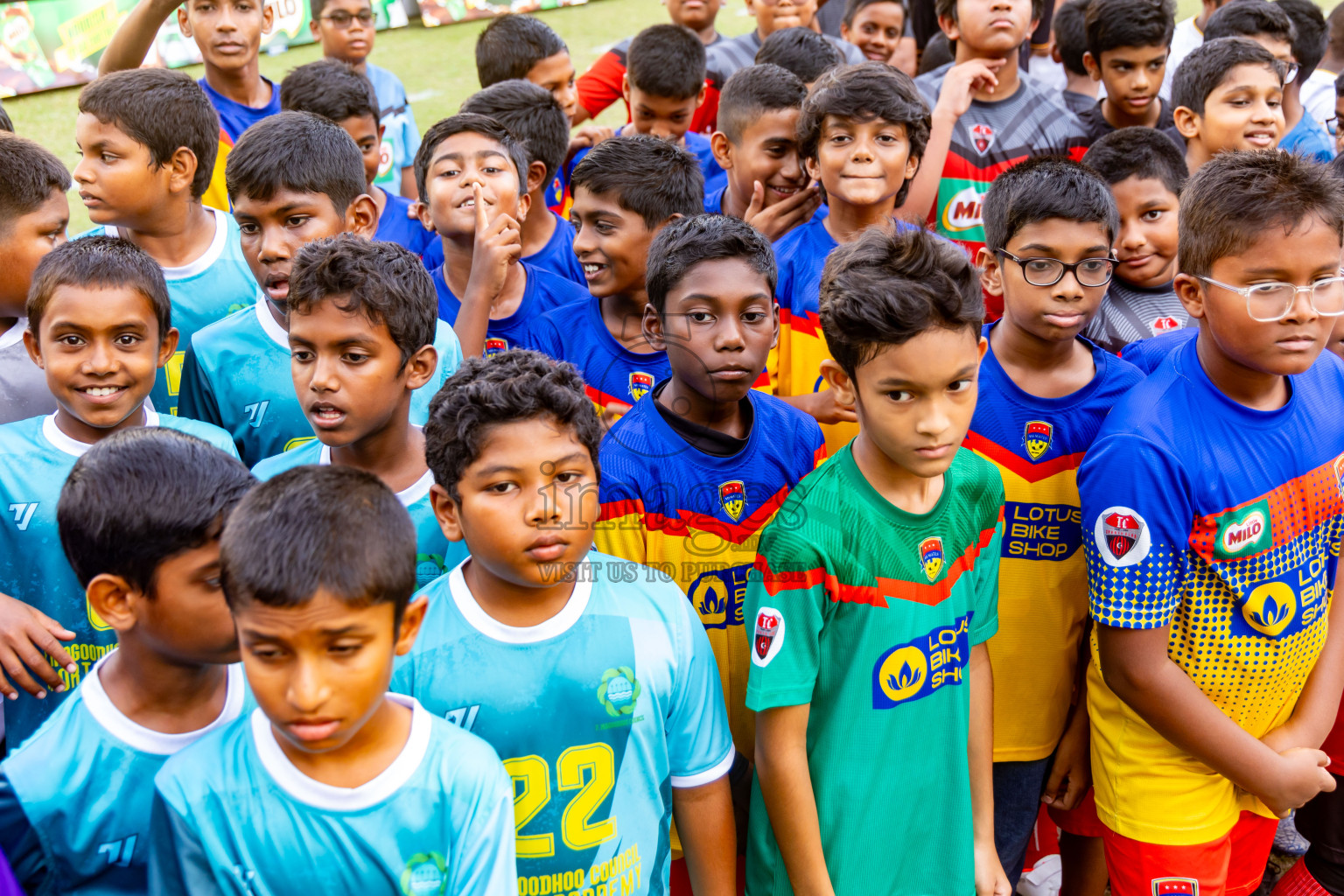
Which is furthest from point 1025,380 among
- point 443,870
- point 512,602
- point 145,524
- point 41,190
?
point 41,190

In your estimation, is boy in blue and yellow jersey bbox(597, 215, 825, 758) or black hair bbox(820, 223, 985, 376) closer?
black hair bbox(820, 223, 985, 376)

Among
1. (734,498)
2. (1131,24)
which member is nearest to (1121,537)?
(734,498)

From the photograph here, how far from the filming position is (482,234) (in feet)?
10.7

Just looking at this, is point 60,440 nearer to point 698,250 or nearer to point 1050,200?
point 698,250

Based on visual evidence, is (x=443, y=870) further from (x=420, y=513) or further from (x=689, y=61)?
(x=689, y=61)

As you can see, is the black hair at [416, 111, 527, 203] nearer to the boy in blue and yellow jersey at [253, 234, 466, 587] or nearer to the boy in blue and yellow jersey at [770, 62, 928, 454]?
the boy in blue and yellow jersey at [770, 62, 928, 454]

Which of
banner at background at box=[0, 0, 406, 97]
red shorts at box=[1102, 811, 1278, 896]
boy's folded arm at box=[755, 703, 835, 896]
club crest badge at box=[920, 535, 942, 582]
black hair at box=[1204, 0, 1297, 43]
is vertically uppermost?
banner at background at box=[0, 0, 406, 97]

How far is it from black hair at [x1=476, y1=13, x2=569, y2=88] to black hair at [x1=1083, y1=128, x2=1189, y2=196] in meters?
2.91

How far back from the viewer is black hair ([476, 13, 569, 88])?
17.4 feet

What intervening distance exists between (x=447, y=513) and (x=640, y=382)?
101cm

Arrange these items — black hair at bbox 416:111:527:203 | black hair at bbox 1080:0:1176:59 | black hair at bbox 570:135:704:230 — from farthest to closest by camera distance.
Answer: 1. black hair at bbox 1080:0:1176:59
2. black hair at bbox 416:111:527:203
3. black hair at bbox 570:135:704:230

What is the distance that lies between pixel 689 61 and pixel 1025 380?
2910 millimetres

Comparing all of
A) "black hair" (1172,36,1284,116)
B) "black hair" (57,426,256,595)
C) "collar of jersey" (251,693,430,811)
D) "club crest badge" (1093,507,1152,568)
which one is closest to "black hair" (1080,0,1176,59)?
"black hair" (1172,36,1284,116)

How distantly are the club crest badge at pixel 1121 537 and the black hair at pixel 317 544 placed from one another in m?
1.49
